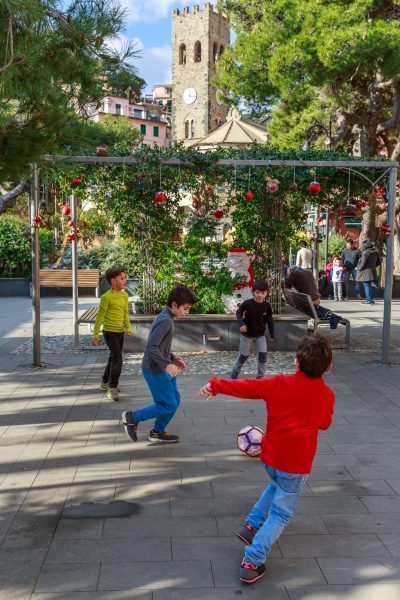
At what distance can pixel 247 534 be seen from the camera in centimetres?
407

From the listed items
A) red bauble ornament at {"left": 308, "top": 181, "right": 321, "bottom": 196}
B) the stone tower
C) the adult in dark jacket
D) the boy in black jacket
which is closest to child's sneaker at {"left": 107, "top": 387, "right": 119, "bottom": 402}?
the boy in black jacket

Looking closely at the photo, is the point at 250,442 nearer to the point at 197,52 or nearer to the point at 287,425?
the point at 287,425

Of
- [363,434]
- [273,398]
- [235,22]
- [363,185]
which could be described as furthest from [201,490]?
[235,22]

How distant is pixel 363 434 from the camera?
6.64 meters

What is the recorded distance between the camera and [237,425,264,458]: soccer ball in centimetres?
589

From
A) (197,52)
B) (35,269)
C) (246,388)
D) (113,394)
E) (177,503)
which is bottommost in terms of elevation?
(177,503)

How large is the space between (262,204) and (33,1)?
753cm

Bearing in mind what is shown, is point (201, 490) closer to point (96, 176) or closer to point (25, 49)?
point (25, 49)

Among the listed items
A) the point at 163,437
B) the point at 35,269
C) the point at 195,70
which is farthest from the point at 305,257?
the point at 195,70

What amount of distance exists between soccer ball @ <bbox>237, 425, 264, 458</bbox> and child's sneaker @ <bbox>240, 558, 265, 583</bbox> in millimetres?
2137

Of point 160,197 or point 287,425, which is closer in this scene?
point 287,425

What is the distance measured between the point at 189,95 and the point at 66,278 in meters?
55.8

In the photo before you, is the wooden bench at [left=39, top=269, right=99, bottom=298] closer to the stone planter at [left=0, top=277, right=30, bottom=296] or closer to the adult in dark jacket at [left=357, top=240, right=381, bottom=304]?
the stone planter at [left=0, top=277, right=30, bottom=296]

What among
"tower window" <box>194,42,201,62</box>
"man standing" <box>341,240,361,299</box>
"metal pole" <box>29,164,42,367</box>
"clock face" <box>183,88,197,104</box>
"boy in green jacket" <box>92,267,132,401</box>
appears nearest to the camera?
"boy in green jacket" <box>92,267,132,401</box>
